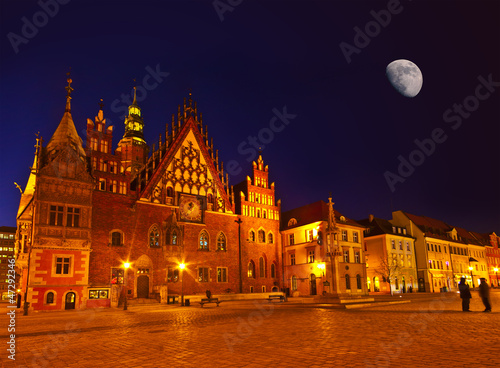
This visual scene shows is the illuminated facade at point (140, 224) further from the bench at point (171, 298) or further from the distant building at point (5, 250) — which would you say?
the distant building at point (5, 250)

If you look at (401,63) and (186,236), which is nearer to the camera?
(401,63)

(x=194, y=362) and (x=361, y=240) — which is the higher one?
(x=361, y=240)

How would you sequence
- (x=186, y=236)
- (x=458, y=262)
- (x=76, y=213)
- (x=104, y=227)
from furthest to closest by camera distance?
(x=458, y=262)
(x=186, y=236)
(x=104, y=227)
(x=76, y=213)

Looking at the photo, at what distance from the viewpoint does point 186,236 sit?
43375 millimetres

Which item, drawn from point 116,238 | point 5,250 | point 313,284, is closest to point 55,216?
point 116,238

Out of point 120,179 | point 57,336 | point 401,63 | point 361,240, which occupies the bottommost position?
point 57,336

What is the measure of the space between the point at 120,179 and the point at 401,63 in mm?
31962

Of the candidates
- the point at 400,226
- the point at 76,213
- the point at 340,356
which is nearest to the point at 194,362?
the point at 340,356

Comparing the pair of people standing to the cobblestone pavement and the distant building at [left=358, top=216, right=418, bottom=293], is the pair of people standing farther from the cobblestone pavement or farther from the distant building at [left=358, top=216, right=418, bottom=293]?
the distant building at [left=358, top=216, right=418, bottom=293]

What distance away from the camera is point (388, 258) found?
56.8 meters

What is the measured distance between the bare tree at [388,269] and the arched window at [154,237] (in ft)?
109

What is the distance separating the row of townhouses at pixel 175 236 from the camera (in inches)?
1313

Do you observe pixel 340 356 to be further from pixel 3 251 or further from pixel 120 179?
pixel 3 251

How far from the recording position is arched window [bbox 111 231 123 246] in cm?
3800
